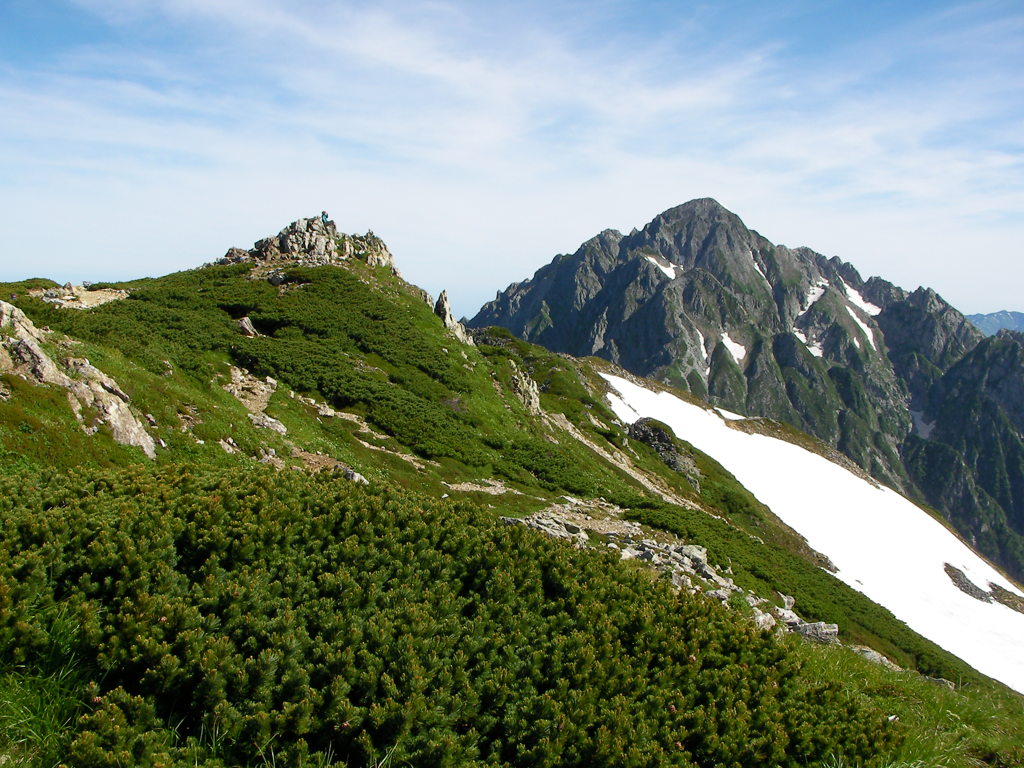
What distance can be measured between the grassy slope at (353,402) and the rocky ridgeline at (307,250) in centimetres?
407

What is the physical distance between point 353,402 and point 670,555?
18809 mm

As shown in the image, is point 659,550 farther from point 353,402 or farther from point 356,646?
point 356,646

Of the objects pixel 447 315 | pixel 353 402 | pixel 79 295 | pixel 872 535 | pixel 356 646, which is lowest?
pixel 872 535

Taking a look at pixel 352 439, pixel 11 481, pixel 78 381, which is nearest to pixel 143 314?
pixel 352 439

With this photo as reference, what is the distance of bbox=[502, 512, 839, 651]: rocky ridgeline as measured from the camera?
60.6 feet

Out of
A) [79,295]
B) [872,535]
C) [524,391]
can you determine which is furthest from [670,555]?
[872,535]

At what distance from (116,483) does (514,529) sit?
5.99 metres

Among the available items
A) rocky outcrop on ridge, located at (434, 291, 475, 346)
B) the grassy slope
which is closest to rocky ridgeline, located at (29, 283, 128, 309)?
the grassy slope

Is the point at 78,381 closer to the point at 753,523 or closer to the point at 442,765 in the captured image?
the point at 442,765

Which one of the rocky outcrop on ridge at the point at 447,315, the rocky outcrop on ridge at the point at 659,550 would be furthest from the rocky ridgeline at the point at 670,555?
the rocky outcrop on ridge at the point at 447,315

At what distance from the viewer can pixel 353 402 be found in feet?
110

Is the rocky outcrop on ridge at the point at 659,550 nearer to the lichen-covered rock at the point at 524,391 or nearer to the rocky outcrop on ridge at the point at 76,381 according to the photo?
the rocky outcrop on ridge at the point at 76,381

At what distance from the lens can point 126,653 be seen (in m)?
6.17

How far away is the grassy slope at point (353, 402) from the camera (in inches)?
721
